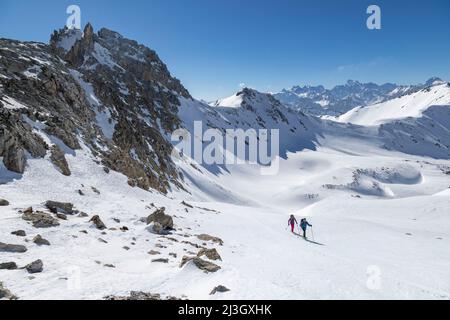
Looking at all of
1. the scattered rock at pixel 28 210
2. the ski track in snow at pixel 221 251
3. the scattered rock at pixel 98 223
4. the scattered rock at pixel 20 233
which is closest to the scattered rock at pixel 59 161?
the ski track in snow at pixel 221 251

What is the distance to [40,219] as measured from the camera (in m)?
14.4

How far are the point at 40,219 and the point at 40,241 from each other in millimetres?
2421

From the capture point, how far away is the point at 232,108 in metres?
163

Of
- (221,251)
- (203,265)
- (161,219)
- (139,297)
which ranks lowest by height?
(221,251)

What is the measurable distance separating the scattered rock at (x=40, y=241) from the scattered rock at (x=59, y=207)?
186 inches

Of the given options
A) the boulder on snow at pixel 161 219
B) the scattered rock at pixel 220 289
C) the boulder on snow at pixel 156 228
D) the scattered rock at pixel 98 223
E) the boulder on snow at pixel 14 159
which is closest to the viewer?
→ the scattered rock at pixel 220 289

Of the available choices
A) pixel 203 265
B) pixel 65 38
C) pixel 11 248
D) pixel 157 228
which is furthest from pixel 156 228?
pixel 65 38

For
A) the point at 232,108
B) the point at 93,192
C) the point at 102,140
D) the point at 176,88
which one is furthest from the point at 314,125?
the point at 93,192

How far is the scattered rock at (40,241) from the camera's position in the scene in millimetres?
12219

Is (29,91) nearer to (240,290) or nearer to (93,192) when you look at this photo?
(93,192)

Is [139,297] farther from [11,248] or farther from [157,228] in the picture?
[157,228]

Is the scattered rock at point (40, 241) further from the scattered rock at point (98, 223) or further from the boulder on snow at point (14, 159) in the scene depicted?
the boulder on snow at point (14, 159)

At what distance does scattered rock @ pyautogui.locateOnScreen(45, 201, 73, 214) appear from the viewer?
16980mm
